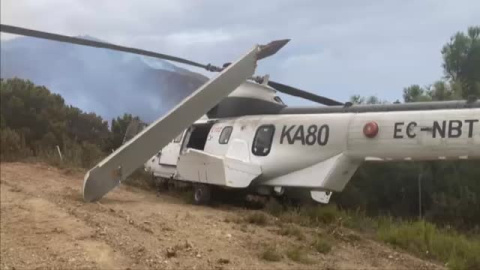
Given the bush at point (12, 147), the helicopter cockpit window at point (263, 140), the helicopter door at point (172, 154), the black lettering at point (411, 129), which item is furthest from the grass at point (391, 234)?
A: the bush at point (12, 147)

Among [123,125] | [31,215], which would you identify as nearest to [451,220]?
[31,215]

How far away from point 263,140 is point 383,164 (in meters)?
3.15

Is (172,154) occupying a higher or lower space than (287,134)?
lower

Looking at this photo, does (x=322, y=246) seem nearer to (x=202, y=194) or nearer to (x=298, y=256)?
(x=298, y=256)

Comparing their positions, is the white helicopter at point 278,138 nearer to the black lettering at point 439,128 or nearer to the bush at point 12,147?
the black lettering at point 439,128

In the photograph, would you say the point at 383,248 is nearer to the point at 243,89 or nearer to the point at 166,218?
the point at 166,218

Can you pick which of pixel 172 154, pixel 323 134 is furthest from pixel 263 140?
pixel 172 154

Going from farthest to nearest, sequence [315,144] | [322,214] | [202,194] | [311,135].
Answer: [202,194] < [311,135] < [315,144] < [322,214]

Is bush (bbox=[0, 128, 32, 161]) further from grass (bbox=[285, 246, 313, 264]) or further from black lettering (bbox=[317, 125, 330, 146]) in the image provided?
grass (bbox=[285, 246, 313, 264])

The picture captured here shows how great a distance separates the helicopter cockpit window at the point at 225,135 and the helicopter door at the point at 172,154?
3.47ft

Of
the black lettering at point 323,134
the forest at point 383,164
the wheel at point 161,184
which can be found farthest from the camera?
the wheel at point 161,184

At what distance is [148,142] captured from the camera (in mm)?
9984

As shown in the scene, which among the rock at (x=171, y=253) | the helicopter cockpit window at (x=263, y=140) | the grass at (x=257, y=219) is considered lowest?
the rock at (x=171, y=253)

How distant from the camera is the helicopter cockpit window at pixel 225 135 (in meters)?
12.2
